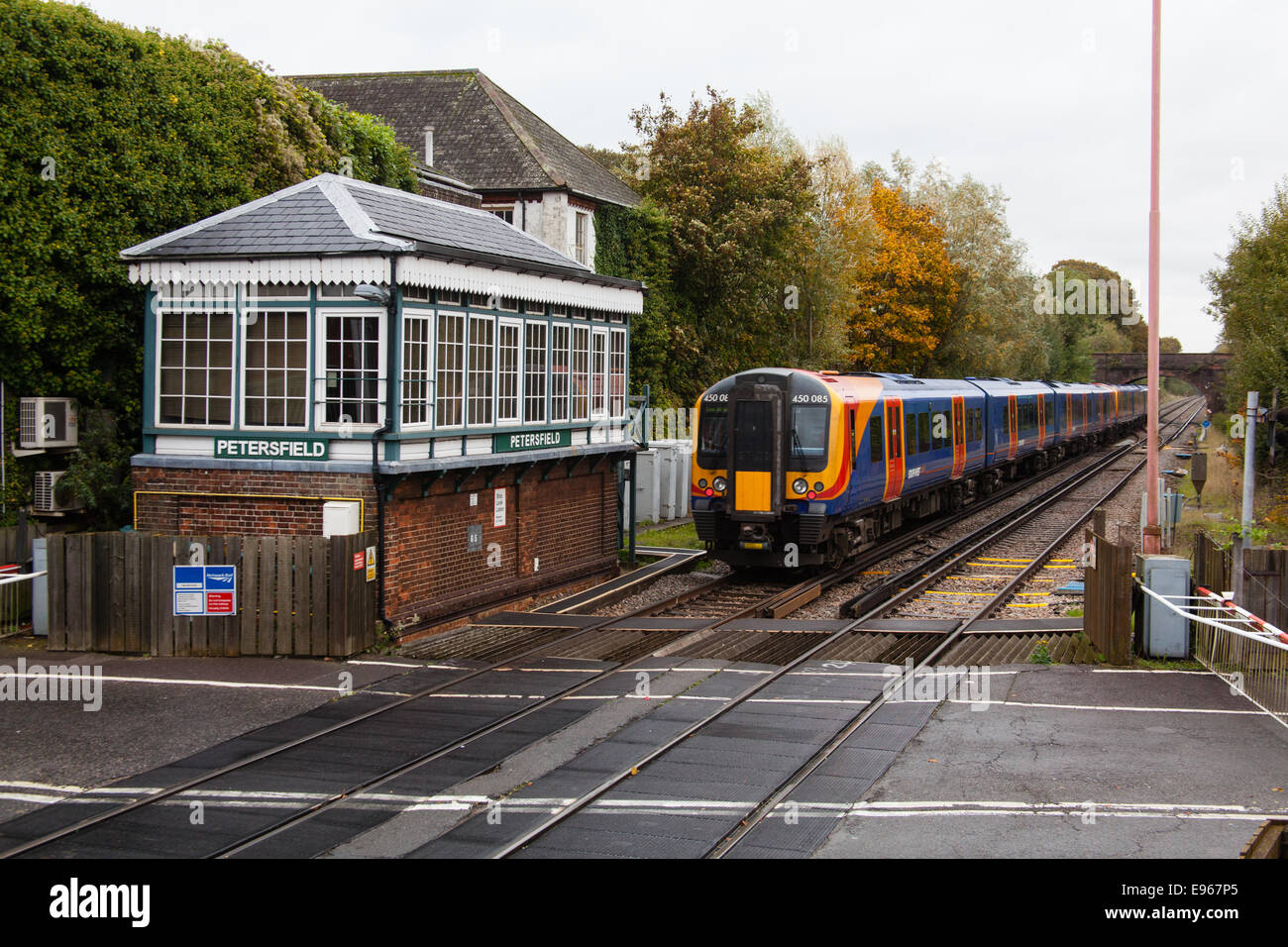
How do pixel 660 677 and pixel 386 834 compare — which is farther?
pixel 660 677

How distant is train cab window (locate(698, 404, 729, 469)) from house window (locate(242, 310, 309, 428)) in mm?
7011

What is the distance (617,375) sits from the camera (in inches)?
779

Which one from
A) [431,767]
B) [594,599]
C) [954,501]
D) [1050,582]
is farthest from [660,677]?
[954,501]

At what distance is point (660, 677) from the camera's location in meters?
11.9

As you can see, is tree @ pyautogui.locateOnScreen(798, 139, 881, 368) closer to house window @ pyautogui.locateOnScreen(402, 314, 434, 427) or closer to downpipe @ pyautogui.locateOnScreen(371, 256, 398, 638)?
house window @ pyautogui.locateOnScreen(402, 314, 434, 427)

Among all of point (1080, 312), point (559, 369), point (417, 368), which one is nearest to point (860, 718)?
point (417, 368)

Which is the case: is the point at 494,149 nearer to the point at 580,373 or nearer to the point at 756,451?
the point at 580,373

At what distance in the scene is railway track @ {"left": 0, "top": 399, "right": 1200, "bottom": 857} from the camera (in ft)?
24.1

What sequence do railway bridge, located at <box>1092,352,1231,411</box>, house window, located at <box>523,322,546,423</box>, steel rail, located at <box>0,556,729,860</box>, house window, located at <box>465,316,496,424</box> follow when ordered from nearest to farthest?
steel rail, located at <box>0,556,729,860</box> → house window, located at <box>465,316,496,424</box> → house window, located at <box>523,322,546,423</box> → railway bridge, located at <box>1092,352,1231,411</box>

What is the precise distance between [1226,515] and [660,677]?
18.0 metres

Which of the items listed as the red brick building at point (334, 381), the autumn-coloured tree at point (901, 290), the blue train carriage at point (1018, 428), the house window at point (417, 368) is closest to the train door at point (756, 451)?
the red brick building at point (334, 381)

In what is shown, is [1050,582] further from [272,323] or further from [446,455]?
[272,323]

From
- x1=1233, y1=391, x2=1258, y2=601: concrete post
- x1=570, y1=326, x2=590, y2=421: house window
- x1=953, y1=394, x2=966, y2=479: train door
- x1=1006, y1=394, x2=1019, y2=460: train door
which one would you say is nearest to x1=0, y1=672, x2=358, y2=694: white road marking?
x1=570, y1=326, x2=590, y2=421: house window

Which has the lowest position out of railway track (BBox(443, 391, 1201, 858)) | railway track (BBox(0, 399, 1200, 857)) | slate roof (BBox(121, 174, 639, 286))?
railway track (BBox(0, 399, 1200, 857))
